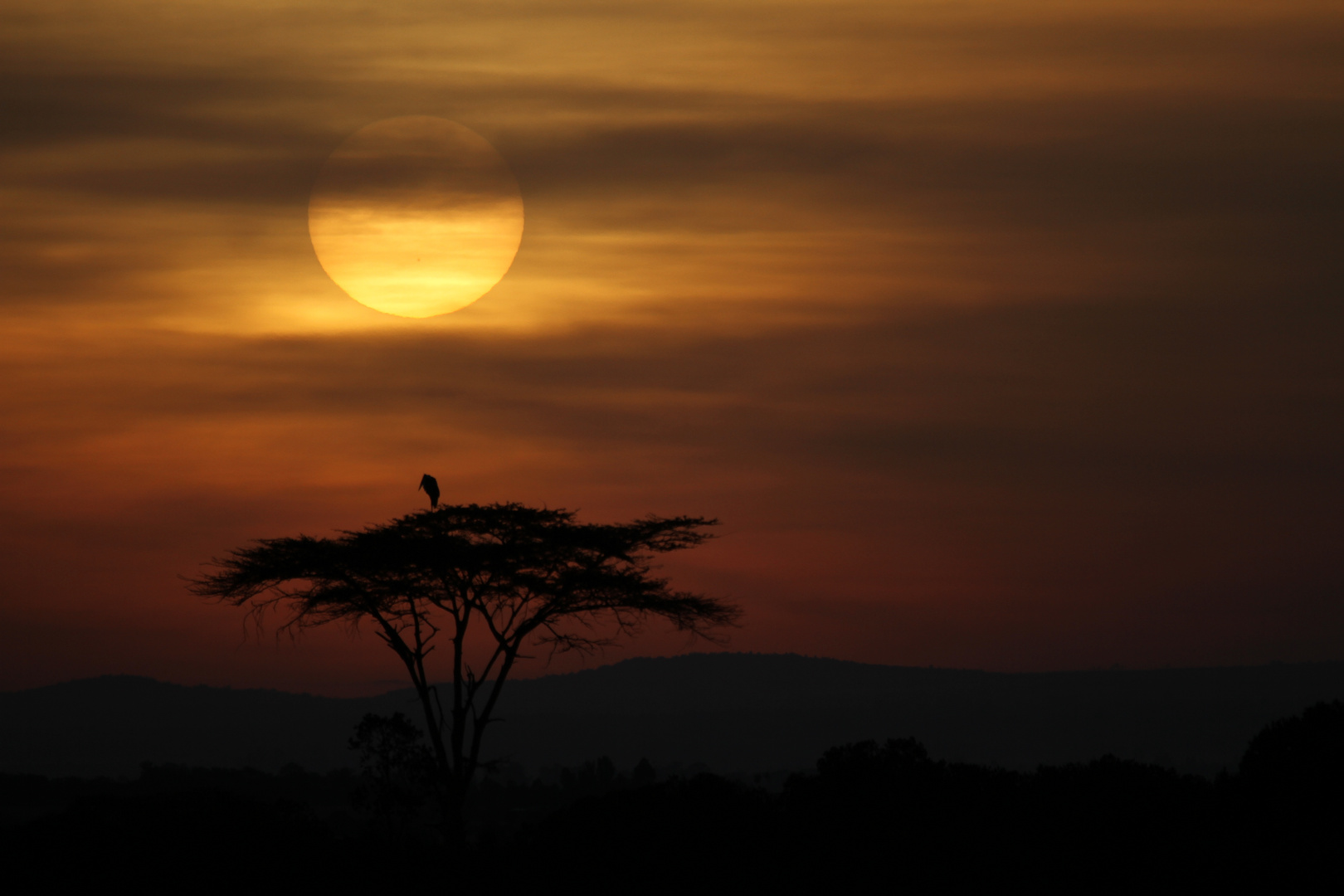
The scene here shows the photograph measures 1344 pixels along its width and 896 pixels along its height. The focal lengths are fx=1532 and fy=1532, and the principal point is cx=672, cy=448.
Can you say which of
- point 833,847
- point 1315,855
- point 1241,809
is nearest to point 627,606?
point 833,847

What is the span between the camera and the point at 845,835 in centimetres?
3638

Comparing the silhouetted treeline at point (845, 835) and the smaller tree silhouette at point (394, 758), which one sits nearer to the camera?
the silhouetted treeline at point (845, 835)

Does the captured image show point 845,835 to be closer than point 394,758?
Yes

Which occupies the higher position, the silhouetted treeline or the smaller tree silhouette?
the smaller tree silhouette

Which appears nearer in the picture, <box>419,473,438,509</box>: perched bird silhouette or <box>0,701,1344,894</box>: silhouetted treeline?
<box>0,701,1344,894</box>: silhouetted treeline

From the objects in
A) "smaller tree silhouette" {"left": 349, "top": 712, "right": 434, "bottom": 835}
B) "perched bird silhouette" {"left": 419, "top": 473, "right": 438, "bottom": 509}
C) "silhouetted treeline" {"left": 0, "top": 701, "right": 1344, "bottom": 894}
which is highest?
"perched bird silhouette" {"left": 419, "top": 473, "right": 438, "bottom": 509}

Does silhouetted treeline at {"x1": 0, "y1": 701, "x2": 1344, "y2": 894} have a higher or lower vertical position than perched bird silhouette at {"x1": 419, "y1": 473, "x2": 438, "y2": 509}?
lower

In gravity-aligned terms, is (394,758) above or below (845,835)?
above

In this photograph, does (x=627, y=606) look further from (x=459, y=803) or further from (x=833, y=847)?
(x=833, y=847)

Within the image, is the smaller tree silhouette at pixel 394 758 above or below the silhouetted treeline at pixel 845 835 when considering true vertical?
above

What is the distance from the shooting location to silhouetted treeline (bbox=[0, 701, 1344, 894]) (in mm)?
33250

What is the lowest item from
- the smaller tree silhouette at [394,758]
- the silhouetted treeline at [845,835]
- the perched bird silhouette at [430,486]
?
the silhouetted treeline at [845,835]

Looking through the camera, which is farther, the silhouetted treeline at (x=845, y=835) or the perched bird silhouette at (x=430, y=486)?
the perched bird silhouette at (x=430, y=486)

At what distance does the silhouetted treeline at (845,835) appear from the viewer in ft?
109
